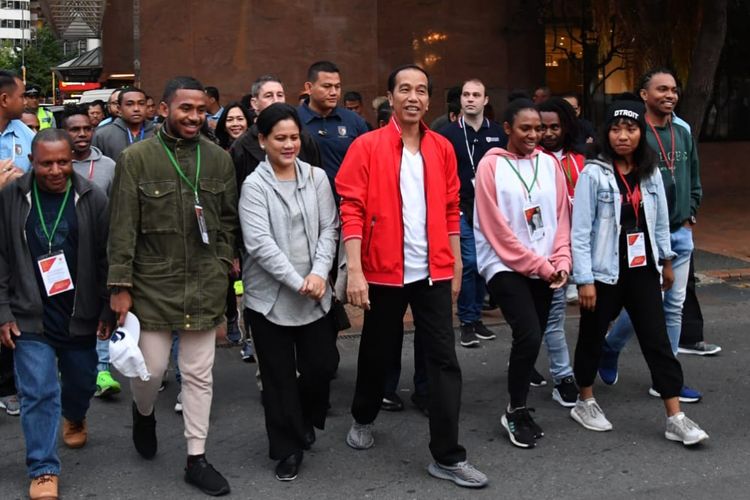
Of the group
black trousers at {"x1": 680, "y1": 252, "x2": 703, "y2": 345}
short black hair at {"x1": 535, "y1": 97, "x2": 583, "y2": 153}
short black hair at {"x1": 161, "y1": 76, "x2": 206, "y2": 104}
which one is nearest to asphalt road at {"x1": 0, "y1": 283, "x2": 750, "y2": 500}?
black trousers at {"x1": 680, "y1": 252, "x2": 703, "y2": 345}

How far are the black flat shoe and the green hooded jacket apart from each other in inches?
31.1

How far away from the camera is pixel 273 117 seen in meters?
5.05

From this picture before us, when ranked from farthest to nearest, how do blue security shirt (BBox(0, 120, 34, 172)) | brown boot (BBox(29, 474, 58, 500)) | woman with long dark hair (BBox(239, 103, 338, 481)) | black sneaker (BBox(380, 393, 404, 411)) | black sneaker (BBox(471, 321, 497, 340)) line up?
black sneaker (BBox(471, 321, 497, 340)) < blue security shirt (BBox(0, 120, 34, 172)) < black sneaker (BBox(380, 393, 404, 411)) < woman with long dark hair (BBox(239, 103, 338, 481)) < brown boot (BBox(29, 474, 58, 500))

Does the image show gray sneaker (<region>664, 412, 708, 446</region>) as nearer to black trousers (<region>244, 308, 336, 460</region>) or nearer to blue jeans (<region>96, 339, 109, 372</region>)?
black trousers (<region>244, 308, 336, 460</region>)

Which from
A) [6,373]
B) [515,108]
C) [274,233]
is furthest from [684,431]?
[6,373]

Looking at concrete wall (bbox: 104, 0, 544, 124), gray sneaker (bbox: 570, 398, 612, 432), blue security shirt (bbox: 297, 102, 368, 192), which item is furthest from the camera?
concrete wall (bbox: 104, 0, 544, 124)

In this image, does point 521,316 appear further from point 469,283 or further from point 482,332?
point 482,332

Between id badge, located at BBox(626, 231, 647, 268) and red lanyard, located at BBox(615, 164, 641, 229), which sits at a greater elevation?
red lanyard, located at BBox(615, 164, 641, 229)

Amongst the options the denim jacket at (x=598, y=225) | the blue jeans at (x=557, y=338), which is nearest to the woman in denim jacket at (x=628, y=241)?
the denim jacket at (x=598, y=225)

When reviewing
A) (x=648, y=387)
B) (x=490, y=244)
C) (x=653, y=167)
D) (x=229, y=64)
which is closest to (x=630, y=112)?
(x=653, y=167)

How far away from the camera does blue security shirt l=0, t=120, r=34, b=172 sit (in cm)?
622

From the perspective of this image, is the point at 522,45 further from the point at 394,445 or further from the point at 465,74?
the point at 394,445

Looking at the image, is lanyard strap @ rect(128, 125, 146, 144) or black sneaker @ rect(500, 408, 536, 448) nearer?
black sneaker @ rect(500, 408, 536, 448)

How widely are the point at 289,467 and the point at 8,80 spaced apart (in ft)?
10.0
